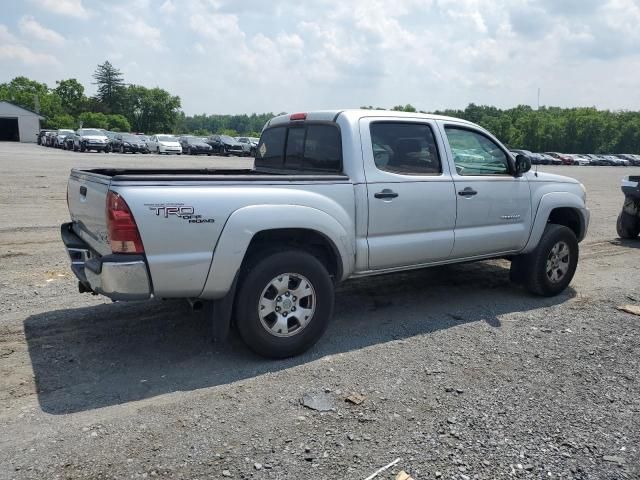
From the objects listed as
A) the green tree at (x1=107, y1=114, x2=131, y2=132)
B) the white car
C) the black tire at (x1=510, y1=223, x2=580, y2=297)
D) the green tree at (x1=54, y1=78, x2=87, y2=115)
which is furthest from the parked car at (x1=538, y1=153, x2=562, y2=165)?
the green tree at (x1=54, y1=78, x2=87, y2=115)

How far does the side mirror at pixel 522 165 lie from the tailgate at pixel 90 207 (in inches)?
167

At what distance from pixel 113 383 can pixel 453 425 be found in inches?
94.1

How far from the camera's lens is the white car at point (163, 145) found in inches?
1601

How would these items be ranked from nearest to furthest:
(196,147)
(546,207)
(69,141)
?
1. (546,207)
2. (196,147)
3. (69,141)

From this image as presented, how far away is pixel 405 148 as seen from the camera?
524 centimetres

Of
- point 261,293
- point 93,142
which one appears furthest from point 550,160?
point 261,293

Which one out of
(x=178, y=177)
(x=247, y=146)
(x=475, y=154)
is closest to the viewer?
(x=178, y=177)

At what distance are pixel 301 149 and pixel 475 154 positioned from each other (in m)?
1.84

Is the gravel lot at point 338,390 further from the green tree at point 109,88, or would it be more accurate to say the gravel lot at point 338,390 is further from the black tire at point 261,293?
the green tree at point 109,88

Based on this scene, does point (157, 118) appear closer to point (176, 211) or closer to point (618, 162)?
point (618, 162)

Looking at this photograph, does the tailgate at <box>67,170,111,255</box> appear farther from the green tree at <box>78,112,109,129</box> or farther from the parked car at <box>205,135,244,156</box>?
the green tree at <box>78,112,109,129</box>

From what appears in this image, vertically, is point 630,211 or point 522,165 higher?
point 522,165

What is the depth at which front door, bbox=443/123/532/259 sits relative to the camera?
5527mm

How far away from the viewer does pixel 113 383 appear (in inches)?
156
